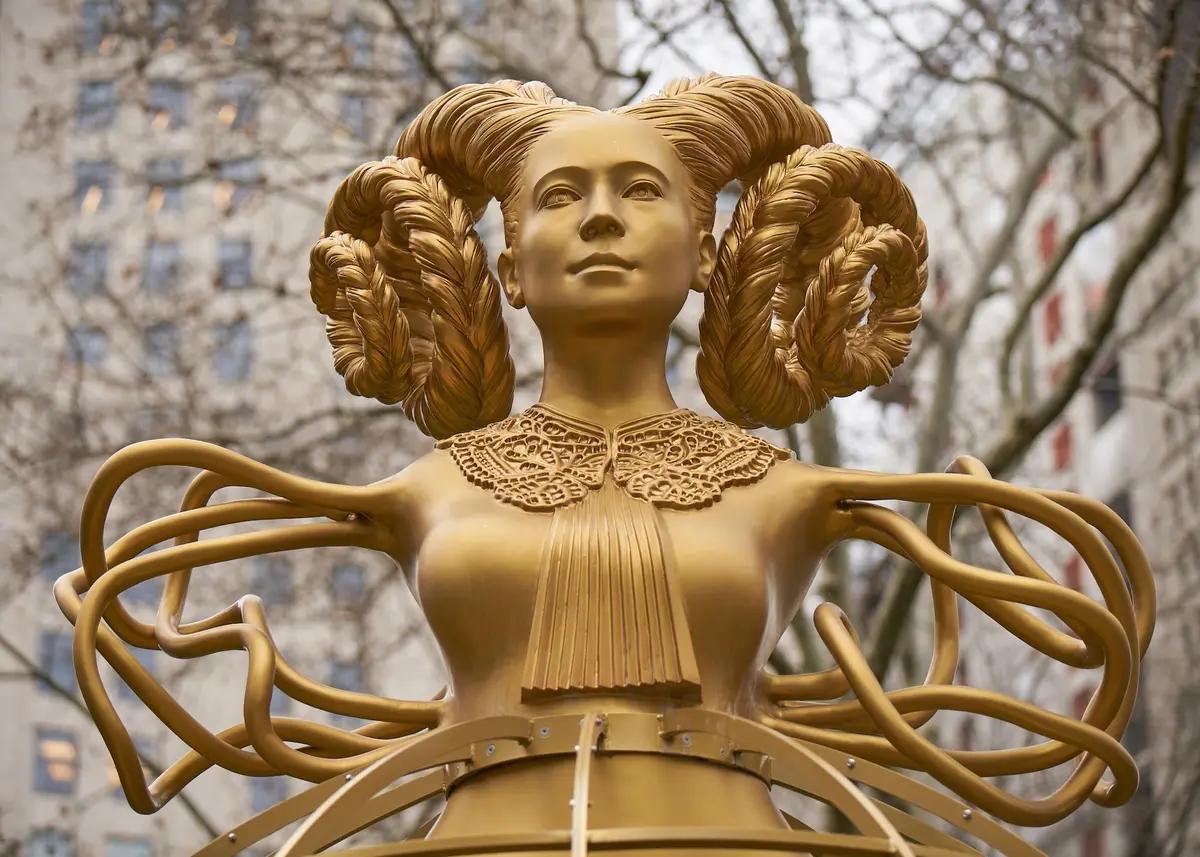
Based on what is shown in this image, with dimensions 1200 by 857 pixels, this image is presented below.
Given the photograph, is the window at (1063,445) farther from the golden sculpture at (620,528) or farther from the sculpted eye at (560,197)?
the sculpted eye at (560,197)

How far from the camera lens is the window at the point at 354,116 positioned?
13.4 m

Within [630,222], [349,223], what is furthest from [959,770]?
[349,223]

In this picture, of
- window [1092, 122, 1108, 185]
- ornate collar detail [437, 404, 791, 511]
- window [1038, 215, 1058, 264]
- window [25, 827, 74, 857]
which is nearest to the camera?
ornate collar detail [437, 404, 791, 511]

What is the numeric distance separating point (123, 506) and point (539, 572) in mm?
9240

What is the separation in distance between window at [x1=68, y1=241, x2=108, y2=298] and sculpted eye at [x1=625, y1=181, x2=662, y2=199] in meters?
9.08

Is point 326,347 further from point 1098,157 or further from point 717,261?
point 717,261

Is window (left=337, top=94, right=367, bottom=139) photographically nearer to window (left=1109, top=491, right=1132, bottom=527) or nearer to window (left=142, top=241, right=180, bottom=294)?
window (left=142, top=241, right=180, bottom=294)

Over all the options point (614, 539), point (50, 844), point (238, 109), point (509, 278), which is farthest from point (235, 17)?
point (614, 539)

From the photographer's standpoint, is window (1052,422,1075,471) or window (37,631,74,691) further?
window (1052,422,1075,471)

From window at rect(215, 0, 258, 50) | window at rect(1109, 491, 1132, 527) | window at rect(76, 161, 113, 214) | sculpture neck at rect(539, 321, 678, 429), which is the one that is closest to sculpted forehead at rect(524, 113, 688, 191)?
sculpture neck at rect(539, 321, 678, 429)

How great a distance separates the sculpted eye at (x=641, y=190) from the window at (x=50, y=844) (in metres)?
6.75

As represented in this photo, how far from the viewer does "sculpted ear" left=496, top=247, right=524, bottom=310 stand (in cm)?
532

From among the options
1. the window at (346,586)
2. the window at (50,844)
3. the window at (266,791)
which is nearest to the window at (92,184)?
the window at (346,586)

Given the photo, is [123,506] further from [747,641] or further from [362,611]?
[747,641]
